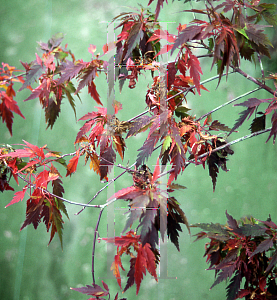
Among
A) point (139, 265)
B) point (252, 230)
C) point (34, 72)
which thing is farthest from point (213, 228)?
point (34, 72)

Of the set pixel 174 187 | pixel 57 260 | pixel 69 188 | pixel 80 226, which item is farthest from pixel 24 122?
pixel 174 187

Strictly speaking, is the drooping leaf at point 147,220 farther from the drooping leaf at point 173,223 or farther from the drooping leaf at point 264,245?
the drooping leaf at point 264,245

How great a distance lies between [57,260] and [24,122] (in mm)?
691

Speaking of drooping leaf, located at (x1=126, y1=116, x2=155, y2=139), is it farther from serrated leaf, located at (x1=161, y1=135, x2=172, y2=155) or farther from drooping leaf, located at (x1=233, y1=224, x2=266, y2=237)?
drooping leaf, located at (x1=233, y1=224, x2=266, y2=237)

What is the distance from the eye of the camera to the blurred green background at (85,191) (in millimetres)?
1336

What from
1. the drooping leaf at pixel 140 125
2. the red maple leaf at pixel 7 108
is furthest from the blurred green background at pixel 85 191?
the drooping leaf at pixel 140 125

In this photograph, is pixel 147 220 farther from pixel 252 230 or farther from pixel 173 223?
pixel 252 230

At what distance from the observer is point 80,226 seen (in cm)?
142

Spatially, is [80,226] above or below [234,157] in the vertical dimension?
below

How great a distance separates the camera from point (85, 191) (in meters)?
1.42

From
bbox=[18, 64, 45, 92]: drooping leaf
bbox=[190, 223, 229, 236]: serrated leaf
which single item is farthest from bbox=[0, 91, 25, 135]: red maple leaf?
bbox=[190, 223, 229, 236]: serrated leaf

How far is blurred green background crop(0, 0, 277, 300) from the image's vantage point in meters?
1.34

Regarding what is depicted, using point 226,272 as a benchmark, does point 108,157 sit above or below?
above

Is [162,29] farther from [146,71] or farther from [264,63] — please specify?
[264,63]
